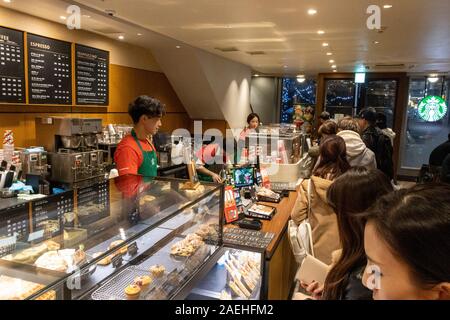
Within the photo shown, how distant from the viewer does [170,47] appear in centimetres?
591

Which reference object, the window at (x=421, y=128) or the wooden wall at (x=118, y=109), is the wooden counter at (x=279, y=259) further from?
the window at (x=421, y=128)

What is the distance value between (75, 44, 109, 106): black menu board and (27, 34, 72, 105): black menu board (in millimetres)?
143

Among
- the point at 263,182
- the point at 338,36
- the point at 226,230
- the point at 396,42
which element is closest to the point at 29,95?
the point at 263,182

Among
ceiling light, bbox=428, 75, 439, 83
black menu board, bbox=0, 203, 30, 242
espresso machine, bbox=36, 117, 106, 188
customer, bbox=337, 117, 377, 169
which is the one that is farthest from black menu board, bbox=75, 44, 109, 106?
ceiling light, bbox=428, 75, 439, 83

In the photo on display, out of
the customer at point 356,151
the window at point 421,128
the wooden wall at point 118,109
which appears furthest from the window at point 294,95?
the customer at point 356,151

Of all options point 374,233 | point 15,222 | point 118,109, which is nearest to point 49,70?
point 118,109

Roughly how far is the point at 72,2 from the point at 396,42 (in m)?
4.26

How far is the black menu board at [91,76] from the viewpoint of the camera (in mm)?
4797

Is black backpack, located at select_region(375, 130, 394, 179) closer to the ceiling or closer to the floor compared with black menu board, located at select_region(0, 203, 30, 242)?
closer to the ceiling

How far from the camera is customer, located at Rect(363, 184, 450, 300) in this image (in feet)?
2.32

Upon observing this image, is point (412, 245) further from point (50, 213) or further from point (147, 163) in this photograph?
point (147, 163)

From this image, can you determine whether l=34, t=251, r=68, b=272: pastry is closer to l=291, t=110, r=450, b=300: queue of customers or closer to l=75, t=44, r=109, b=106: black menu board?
l=291, t=110, r=450, b=300: queue of customers

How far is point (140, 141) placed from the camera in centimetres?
226

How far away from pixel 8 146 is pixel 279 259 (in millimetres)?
3234
